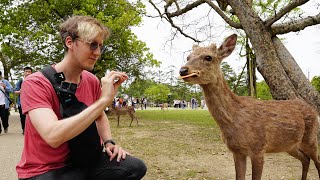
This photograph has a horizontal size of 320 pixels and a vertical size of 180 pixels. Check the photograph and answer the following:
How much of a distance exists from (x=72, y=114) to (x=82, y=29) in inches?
27.8

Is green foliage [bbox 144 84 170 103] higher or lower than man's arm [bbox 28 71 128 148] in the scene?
higher

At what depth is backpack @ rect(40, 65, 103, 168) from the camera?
3.04 metres

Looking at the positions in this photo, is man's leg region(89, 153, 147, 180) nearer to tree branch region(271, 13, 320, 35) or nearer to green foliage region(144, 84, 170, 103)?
tree branch region(271, 13, 320, 35)

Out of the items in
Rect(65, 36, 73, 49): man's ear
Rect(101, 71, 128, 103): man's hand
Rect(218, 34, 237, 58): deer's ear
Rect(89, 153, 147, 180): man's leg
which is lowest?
Rect(89, 153, 147, 180): man's leg

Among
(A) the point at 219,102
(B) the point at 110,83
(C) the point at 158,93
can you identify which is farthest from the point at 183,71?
(C) the point at 158,93

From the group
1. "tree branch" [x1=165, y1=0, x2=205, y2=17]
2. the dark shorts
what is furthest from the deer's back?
"tree branch" [x1=165, y1=0, x2=205, y2=17]

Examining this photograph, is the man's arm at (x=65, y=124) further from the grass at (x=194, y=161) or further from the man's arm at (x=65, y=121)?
the grass at (x=194, y=161)

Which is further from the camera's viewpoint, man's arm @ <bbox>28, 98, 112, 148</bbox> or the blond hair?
the blond hair

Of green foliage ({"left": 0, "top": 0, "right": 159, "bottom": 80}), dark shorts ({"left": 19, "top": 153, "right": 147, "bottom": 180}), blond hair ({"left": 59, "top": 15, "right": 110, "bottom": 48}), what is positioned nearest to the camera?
blond hair ({"left": 59, "top": 15, "right": 110, "bottom": 48})

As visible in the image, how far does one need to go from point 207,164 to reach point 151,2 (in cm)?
916

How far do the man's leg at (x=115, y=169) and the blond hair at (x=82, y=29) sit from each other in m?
1.17

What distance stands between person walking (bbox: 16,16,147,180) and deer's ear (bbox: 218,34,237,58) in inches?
84.6

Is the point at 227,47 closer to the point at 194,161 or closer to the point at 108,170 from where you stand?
the point at 108,170

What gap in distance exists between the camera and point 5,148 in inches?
353
